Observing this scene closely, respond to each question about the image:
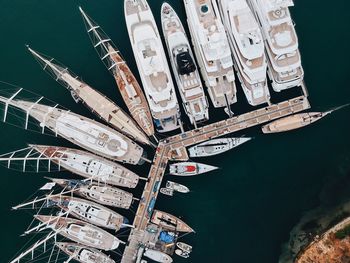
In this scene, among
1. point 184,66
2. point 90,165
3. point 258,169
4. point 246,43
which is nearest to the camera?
point 246,43

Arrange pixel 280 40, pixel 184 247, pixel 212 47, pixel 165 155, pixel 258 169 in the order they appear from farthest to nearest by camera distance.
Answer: pixel 258 169 → pixel 184 247 → pixel 165 155 → pixel 280 40 → pixel 212 47

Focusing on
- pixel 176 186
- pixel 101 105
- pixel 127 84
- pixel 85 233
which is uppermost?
pixel 127 84

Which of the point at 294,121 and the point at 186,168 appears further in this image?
the point at 186,168

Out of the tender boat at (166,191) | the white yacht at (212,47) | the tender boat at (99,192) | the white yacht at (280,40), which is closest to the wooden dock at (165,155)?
the tender boat at (166,191)

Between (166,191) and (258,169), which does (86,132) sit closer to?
(166,191)

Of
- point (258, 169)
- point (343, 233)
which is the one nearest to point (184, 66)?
point (258, 169)

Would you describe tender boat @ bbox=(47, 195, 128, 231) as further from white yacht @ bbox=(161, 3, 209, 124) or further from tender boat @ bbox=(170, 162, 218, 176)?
white yacht @ bbox=(161, 3, 209, 124)

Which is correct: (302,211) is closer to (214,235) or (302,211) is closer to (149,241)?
(214,235)
